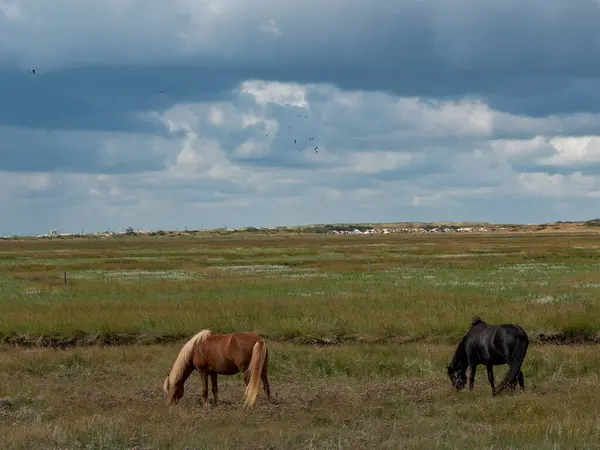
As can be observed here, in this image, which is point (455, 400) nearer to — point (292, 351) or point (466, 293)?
point (292, 351)

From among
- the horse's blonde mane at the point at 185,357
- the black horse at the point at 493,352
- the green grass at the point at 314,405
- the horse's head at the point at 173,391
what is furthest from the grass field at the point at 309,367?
the horse's blonde mane at the point at 185,357

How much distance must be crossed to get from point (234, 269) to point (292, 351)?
115 feet

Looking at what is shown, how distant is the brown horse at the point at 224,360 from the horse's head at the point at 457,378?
4.25 meters

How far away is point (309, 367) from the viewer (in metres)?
18.4

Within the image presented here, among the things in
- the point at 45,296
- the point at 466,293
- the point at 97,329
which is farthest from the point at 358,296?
the point at 45,296

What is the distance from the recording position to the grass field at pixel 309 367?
11.4m

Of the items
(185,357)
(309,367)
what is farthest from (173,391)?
(309,367)

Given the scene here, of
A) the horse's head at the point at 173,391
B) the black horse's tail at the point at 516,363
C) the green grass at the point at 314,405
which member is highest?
the black horse's tail at the point at 516,363

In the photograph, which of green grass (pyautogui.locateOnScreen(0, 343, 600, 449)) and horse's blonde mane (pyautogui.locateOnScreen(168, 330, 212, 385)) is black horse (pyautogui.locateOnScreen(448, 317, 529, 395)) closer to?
green grass (pyautogui.locateOnScreen(0, 343, 600, 449))

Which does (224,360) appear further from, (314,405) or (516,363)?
(516,363)

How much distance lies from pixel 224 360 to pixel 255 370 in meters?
0.90

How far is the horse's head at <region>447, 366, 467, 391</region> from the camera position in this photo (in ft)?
49.4

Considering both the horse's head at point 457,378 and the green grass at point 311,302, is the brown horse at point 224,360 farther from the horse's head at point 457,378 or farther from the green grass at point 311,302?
the green grass at point 311,302

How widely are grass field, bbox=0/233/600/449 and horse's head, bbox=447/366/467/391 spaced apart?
1.06 ft
